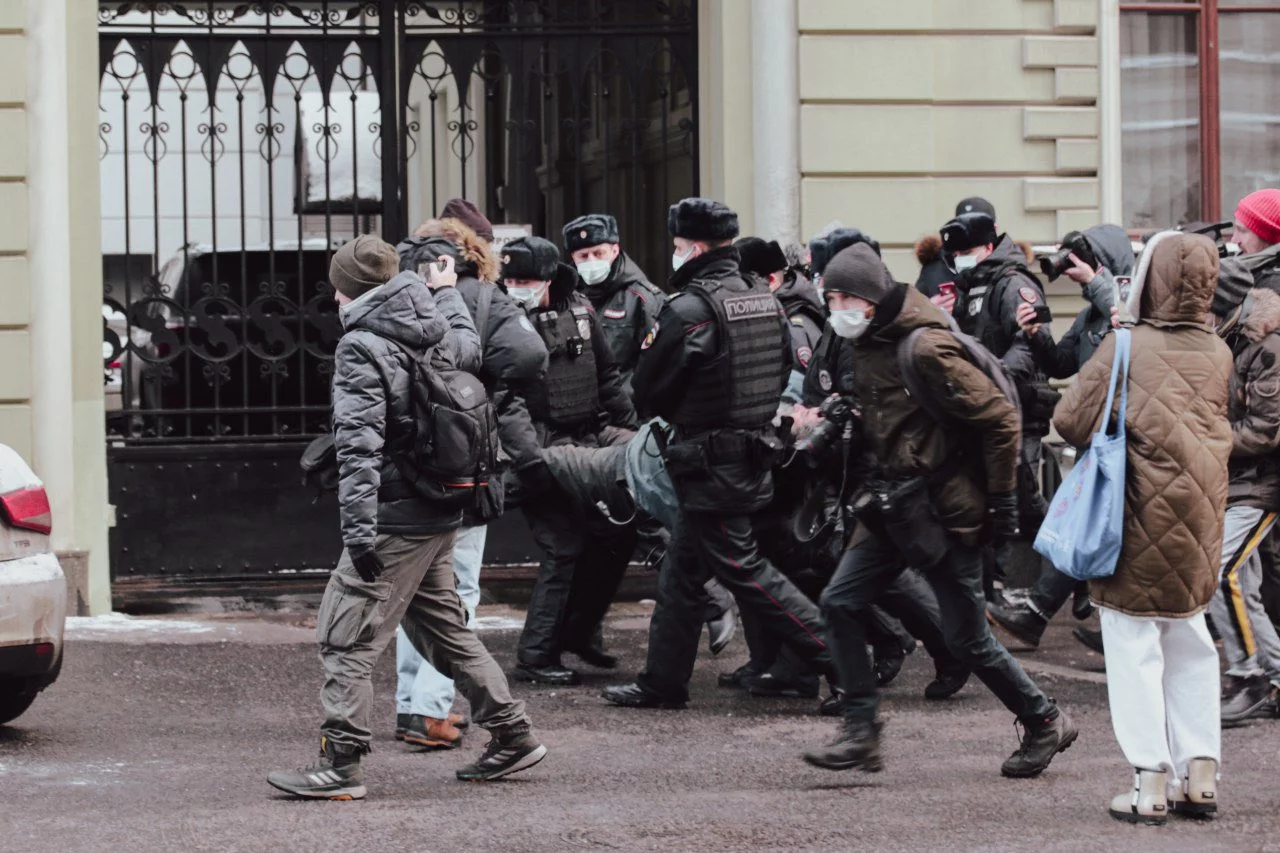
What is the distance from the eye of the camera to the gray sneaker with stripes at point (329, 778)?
20.7 feet

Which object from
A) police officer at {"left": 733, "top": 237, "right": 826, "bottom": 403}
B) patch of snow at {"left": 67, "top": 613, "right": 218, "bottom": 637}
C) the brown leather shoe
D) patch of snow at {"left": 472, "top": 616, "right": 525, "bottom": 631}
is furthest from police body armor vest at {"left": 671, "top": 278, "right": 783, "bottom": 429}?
patch of snow at {"left": 67, "top": 613, "right": 218, "bottom": 637}

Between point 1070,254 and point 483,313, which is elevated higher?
point 1070,254

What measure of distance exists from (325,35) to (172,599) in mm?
2930

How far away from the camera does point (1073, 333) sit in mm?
9508

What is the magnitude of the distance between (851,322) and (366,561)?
1.67 m

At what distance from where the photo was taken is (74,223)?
32.7ft

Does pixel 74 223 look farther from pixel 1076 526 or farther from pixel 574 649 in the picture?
pixel 1076 526

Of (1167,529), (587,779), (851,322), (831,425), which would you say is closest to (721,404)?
(831,425)

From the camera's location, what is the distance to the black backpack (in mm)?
6391

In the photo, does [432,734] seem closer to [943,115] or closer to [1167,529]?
[1167,529]

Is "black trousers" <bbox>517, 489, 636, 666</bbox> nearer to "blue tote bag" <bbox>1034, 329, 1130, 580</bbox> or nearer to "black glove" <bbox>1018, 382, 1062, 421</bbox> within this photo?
"black glove" <bbox>1018, 382, 1062, 421</bbox>

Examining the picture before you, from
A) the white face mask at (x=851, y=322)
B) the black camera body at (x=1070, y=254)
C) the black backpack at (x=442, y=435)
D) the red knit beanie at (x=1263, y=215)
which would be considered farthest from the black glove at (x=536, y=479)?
the red knit beanie at (x=1263, y=215)

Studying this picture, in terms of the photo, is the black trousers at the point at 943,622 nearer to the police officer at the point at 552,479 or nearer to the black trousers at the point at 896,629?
the black trousers at the point at 896,629

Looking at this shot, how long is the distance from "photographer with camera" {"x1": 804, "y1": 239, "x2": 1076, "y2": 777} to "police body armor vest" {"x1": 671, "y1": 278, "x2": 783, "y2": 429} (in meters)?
0.86
